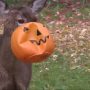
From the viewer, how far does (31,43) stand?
18.2 feet

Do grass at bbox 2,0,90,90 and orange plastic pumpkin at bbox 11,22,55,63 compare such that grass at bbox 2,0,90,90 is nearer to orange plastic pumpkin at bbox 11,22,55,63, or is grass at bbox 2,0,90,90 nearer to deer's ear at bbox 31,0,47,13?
deer's ear at bbox 31,0,47,13

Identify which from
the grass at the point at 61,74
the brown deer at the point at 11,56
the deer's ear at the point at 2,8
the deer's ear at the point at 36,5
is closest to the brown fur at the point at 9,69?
the brown deer at the point at 11,56

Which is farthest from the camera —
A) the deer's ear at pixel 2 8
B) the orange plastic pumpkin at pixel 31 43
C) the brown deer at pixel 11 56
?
the deer's ear at pixel 2 8

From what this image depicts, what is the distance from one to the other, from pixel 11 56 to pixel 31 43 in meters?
0.75

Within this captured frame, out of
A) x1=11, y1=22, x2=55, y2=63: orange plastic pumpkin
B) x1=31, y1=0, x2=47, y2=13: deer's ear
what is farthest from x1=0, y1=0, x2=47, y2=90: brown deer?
x1=11, y1=22, x2=55, y2=63: orange plastic pumpkin

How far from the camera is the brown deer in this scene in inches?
235

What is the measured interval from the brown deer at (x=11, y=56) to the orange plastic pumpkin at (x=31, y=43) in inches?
13.5

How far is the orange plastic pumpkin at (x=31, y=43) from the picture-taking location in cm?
551

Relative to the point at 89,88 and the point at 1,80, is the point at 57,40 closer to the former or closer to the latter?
the point at 89,88

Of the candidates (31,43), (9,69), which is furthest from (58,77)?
(31,43)

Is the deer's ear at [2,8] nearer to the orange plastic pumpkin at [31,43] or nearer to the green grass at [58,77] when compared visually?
the orange plastic pumpkin at [31,43]

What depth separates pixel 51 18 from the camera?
13992 mm

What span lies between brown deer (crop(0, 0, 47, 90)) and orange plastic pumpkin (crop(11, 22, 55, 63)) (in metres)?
0.34

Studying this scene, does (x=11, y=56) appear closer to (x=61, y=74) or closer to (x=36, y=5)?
(x=36, y=5)
